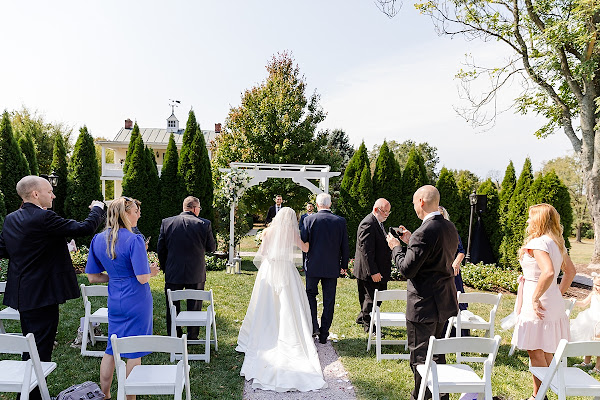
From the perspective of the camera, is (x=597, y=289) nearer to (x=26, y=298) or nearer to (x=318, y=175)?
(x=26, y=298)

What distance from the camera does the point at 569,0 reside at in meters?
11.4

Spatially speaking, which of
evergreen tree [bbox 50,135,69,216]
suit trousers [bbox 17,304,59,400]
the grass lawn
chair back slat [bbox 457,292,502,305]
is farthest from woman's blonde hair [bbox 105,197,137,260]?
evergreen tree [bbox 50,135,69,216]

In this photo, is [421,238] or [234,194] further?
[234,194]

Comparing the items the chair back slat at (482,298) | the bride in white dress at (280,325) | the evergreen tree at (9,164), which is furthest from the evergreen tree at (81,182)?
the chair back slat at (482,298)

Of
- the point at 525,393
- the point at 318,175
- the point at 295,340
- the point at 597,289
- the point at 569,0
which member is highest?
the point at 569,0

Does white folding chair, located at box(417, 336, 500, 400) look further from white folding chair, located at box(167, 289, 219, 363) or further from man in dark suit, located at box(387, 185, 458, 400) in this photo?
white folding chair, located at box(167, 289, 219, 363)

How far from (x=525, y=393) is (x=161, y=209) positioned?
1100 centimetres

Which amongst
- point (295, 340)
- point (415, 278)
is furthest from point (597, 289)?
point (295, 340)

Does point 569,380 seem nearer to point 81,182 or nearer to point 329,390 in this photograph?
point 329,390

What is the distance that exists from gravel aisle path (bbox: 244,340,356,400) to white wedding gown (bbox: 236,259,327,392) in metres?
0.06

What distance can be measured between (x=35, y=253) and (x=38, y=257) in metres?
0.05

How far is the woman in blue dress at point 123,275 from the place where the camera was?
346 cm

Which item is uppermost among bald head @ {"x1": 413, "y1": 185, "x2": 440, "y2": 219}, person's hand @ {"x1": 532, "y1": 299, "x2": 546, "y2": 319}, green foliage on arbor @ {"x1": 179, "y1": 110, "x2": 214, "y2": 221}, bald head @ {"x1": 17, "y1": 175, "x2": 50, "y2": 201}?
green foliage on arbor @ {"x1": 179, "y1": 110, "x2": 214, "y2": 221}

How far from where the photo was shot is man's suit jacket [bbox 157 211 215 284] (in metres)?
5.37
